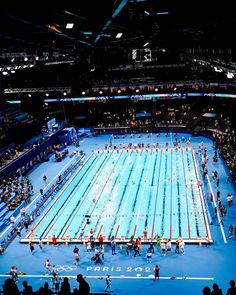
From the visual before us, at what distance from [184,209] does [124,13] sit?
566 inches

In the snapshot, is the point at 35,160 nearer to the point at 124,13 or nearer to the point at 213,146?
the point at 213,146

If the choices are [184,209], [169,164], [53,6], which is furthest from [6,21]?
[169,164]

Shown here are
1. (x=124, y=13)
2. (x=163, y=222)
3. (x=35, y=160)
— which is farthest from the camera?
(x=35, y=160)

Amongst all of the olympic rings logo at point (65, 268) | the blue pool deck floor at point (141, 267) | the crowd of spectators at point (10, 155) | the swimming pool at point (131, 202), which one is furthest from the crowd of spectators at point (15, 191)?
the olympic rings logo at point (65, 268)

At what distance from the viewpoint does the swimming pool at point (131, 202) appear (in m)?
23.9

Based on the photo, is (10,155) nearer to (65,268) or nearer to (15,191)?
(15,191)

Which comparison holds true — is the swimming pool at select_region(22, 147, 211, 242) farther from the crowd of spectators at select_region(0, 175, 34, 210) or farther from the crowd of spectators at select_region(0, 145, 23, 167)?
the crowd of spectators at select_region(0, 145, 23, 167)

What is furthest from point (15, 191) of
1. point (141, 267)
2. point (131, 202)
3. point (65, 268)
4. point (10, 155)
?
point (141, 267)

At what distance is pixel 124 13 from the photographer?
18.0 metres

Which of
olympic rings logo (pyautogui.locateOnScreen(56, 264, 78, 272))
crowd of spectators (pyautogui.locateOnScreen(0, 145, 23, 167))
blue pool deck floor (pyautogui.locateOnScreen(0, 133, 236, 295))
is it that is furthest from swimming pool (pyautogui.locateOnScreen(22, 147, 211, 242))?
crowd of spectators (pyautogui.locateOnScreen(0, 145, 23, 167))

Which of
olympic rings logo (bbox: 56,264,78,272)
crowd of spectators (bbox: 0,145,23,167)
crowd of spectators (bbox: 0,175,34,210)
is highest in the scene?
crowd of spectators (bbox: 0,145,23,167)

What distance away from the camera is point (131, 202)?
28562 mm

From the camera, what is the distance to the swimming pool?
23.9 meters

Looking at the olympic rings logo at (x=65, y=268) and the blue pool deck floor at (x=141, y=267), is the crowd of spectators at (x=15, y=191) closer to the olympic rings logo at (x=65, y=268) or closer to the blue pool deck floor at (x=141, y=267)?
the blue pool deck floor at (x=141, y=267)
